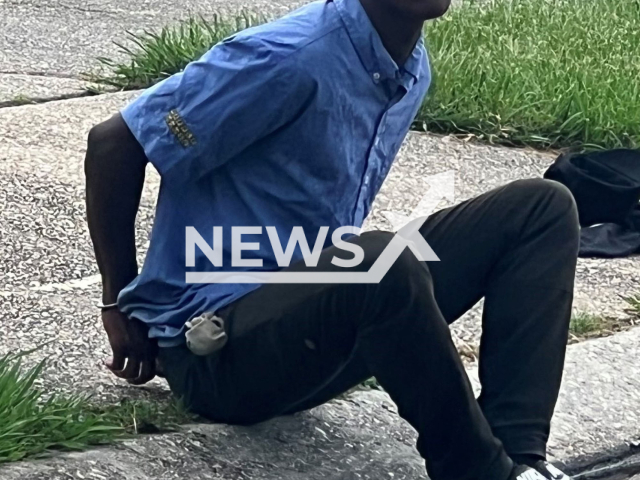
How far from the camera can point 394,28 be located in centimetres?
269

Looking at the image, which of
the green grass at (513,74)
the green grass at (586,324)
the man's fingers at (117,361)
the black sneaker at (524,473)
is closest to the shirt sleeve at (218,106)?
the man's fingers at (117,361)

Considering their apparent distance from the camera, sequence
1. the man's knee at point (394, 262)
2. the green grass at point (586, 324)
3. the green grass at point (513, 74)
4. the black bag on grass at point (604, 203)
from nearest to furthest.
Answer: the man's knee at point (394, 262), the green grass at point (586, 324), the black bag on grass at point (604, 203), the green grass at point (513, 74)

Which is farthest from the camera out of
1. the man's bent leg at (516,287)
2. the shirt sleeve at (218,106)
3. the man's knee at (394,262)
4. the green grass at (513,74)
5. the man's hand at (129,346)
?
the green grass at (513,74)

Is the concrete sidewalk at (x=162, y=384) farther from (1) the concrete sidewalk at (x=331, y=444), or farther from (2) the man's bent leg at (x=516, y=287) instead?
(2) the man's bent leg at (x=516, y=287)

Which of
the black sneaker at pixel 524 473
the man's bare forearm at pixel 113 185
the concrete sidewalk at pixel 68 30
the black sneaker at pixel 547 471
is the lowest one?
the concrete sidewalk at pixel 68 30

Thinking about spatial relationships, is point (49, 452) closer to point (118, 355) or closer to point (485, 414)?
point (118, 355)

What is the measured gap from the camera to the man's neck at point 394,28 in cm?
266

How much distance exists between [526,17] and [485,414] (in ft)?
14.0

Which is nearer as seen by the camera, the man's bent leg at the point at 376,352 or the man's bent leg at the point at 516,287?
the man's bent leg at the point at 376,352

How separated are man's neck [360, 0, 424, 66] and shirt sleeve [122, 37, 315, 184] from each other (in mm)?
204

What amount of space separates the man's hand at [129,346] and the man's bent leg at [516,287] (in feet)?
2.01

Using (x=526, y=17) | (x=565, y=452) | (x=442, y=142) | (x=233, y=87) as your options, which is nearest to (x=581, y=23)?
(x=526, y=17)

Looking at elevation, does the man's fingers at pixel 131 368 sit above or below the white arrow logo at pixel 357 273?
below

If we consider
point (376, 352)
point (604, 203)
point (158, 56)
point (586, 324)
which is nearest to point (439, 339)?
point (376, 352)
